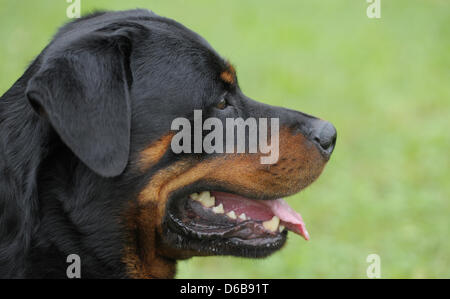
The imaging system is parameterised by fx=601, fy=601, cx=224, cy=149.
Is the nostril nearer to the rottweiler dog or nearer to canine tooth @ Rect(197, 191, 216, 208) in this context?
the rottweiler dog

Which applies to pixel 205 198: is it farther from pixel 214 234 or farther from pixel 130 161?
pixel 130 161

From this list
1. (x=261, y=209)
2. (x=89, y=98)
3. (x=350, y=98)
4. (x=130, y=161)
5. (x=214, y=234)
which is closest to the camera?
(x=89, y=98)

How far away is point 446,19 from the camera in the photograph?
10.5 metres

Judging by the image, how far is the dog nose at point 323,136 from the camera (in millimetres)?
2840

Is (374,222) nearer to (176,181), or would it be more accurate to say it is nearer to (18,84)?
(176,181)

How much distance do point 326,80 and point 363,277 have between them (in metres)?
4.80

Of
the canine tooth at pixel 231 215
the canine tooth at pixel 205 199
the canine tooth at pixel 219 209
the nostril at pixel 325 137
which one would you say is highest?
the nostril at pixel 325 137

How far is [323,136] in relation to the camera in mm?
2852

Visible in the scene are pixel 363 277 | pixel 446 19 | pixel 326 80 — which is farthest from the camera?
pixel 446 19

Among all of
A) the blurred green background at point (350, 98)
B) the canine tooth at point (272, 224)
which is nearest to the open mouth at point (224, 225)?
the canine tooth at point (272, 224)

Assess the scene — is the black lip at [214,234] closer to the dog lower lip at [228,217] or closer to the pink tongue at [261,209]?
the dog lower lip at [228,217]

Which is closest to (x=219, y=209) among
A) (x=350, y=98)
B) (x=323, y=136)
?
(x=323, y=136)

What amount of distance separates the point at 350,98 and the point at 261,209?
17.6 ft

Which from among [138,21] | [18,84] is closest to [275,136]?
[138,21]
